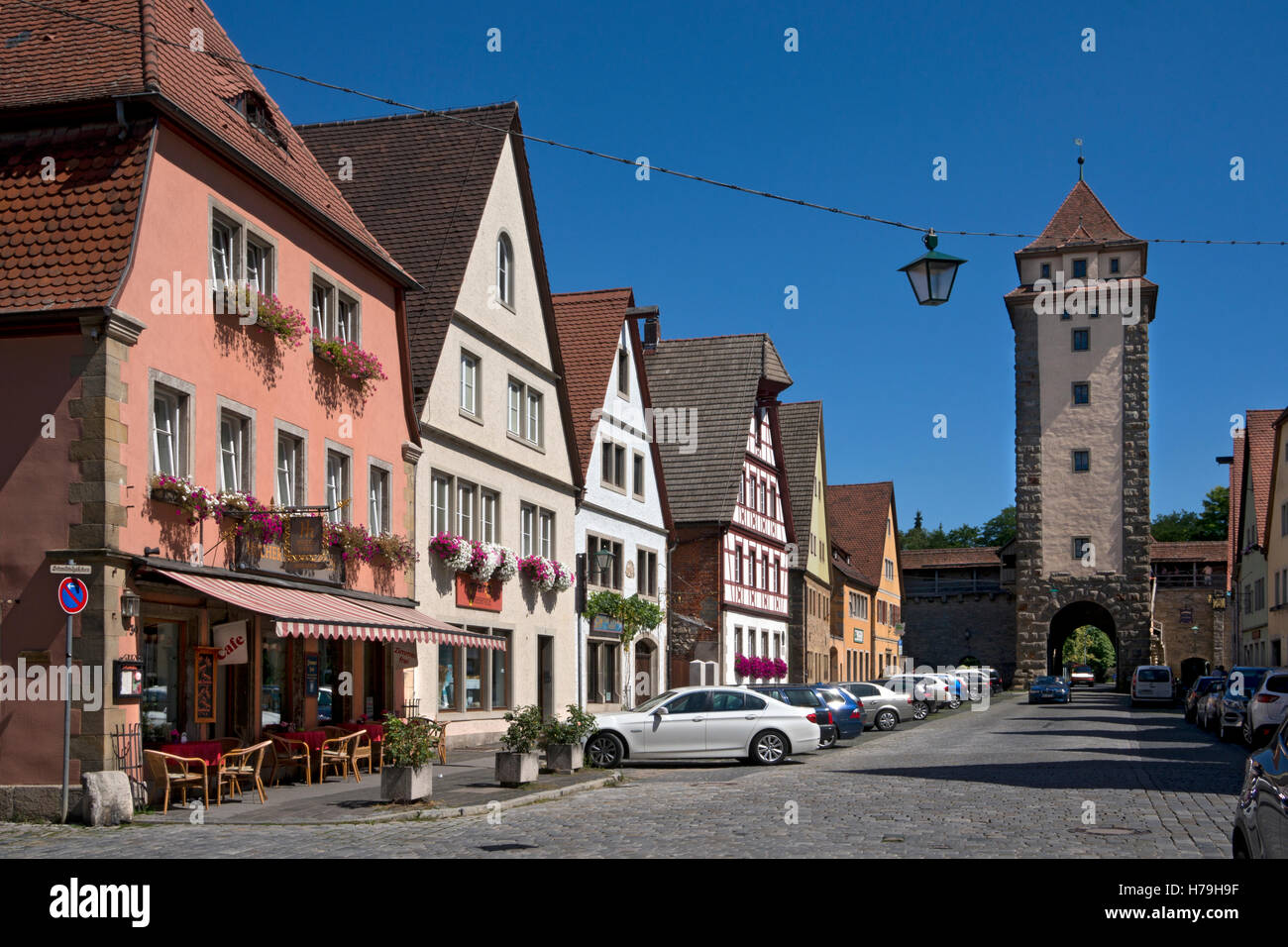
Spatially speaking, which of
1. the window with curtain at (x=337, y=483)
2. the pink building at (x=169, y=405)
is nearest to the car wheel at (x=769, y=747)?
the pink building at (x=169, y=405)

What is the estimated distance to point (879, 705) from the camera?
140 feet

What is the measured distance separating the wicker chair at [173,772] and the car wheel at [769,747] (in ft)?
36.5

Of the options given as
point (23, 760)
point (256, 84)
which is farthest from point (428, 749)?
point (256, 84)

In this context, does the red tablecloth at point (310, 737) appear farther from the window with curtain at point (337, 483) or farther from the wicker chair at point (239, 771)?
the window with curtain at point (337, 483)

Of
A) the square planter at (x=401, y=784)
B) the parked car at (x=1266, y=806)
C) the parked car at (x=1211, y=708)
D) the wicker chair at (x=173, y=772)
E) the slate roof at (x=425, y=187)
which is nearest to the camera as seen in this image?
the parked car at (x=1266, y=806)

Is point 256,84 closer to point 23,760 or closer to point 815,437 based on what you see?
point 23,760

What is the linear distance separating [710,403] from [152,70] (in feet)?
115

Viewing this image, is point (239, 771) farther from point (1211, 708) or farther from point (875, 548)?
point (875, 548)

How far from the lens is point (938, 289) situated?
1725 centimetres

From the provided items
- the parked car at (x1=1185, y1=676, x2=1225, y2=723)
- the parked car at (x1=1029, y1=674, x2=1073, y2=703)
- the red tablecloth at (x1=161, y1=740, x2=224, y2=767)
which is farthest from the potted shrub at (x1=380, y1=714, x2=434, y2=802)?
the parked car at (x1=1029, y1=674, x2=1073, y2=703)

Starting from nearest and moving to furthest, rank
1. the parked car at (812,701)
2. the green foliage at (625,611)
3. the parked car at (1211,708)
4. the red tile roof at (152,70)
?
the red tile roof at (152,70)
the parked car at (812,701)
the green foliage at (625,611)
the parked car at (1211,708)

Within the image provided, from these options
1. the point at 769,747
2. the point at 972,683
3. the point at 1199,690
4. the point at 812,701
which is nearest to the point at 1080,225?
the point at 972,683

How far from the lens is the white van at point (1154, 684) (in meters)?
59.4

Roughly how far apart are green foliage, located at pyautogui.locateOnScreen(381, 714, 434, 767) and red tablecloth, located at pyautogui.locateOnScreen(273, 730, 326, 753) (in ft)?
12.5
